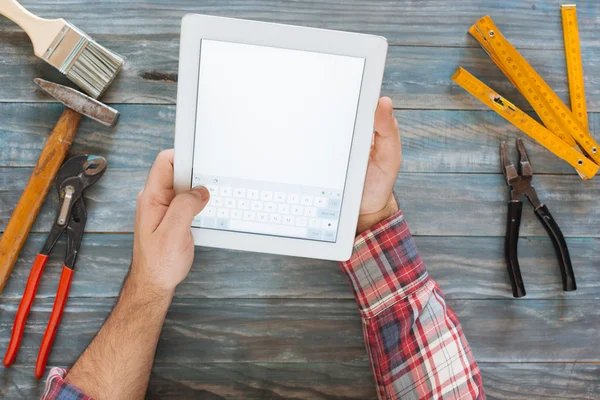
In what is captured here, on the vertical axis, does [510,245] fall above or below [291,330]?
above

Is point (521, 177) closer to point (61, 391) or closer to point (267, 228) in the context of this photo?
point (267, 228)

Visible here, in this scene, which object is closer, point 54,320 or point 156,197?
point 156,197

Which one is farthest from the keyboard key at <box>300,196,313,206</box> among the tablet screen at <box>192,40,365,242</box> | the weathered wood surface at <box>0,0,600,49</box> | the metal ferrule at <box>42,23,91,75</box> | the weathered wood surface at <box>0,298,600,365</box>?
the metal ferrule at <box>42,23,91,75</box>

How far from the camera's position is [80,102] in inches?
35.5

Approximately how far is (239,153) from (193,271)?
1.15 ft

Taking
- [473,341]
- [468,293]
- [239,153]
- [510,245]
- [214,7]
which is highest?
[214,7]

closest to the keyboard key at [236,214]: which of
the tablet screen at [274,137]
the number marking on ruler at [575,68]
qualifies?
the tablet screen at [274,137]

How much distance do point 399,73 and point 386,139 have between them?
0.26 meters

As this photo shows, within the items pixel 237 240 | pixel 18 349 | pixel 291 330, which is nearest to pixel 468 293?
pixel 291 330

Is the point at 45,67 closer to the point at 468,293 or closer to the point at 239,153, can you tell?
the point at 239,153

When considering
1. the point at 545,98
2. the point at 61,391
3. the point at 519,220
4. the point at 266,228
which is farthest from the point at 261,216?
the point at 545,98

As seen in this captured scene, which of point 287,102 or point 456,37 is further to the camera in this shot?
point 456,37

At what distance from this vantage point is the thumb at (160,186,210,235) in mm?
696

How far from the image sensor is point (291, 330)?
0.99 metres
